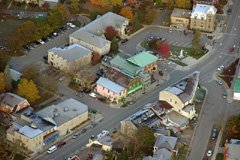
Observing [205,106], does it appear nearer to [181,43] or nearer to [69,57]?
[181,43]

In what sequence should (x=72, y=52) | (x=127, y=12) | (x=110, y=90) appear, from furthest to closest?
(x=127, y=12), (x=72, y=52), (x=110, y=90)

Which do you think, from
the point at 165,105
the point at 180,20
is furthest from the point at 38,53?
the point at 180,20

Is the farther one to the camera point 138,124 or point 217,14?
point 217,14

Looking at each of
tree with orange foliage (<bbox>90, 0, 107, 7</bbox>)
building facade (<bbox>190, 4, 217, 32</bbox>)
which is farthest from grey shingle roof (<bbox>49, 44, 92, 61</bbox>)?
building facade (<bbox>190, 4, 217, 32</bbox>)

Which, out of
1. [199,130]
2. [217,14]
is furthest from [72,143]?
[217,14]

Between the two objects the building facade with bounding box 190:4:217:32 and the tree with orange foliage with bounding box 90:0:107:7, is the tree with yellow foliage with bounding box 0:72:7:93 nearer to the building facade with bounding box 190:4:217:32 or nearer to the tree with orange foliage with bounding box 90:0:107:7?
the tree with orange foliage with bounding box 90:0:107:7

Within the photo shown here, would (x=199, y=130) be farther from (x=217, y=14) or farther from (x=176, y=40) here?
(x=217, y=14)
